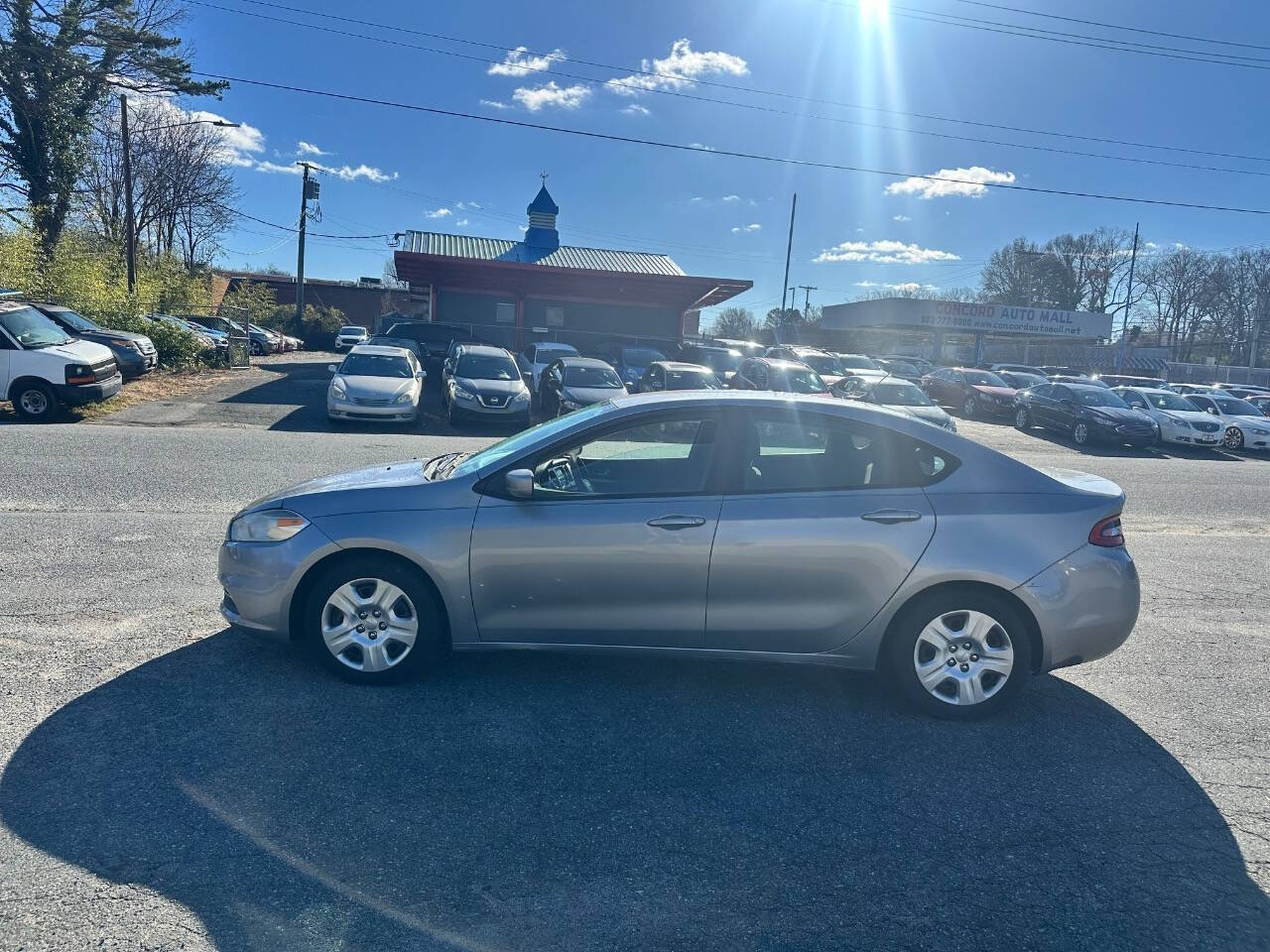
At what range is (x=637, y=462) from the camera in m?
4.57

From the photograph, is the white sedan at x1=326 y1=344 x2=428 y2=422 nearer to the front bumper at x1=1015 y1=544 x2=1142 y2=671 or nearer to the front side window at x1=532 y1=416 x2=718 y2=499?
the front side window at x1=532 y1=416 x2=718 y2=499

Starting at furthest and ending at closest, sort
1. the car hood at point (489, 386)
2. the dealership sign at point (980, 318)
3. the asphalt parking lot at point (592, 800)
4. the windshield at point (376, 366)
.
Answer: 1. the dealership sign at point (980, 318)
2. the car hood at point (489, 386)
3. the windshield at point (376, 366)
4. the asphalt parking lot at point (592, 800)

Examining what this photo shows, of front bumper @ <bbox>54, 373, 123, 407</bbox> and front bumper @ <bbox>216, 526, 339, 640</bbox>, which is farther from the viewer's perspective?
front bumper @ <bbox>54, 373, 123, 407</bbox>

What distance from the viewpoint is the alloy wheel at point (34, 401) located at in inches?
529

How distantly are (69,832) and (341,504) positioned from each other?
1.71 m

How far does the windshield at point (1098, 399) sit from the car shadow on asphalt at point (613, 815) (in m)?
18.5

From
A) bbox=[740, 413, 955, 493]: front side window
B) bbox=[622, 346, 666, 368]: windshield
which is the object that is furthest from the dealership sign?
bbox=[740, 413, 955, 493]: front side window

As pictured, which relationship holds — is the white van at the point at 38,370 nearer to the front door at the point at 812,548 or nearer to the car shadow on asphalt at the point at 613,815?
the car shadow on asphalt at the point at 613,815

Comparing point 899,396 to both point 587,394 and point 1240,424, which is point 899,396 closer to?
point 587,394

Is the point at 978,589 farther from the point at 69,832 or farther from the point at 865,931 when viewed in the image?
the point at 69,832

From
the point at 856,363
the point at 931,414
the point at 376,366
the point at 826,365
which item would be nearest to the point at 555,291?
the point at 826,365

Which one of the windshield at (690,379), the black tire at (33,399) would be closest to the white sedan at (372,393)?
the black tire at (33,399)

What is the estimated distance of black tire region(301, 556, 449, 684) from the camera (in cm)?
411

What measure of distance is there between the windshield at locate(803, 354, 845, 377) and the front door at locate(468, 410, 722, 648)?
24380 millimetres
